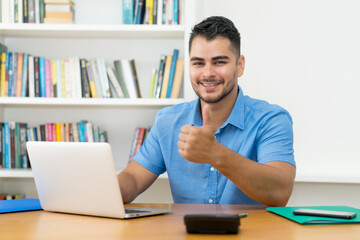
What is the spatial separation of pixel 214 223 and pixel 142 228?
197 millimetres

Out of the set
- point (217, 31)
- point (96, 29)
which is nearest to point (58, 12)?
point (96, 29)

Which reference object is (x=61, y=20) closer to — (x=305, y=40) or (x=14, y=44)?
(x=14, y=44)

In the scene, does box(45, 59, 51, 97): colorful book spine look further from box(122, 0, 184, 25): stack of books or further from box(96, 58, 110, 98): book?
box(122, 0, 184, 25): stack of books

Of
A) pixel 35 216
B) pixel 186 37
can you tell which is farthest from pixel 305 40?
pixel 35 216

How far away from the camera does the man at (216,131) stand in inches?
68.4

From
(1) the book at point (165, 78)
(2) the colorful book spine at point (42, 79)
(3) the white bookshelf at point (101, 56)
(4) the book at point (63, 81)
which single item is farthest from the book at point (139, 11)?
(2) the colorful book spine at point (42, 79)

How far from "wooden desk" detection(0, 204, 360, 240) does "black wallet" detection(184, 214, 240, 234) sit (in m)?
0.02

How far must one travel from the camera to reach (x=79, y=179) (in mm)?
1269

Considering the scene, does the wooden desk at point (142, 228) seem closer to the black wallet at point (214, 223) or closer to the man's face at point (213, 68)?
the black wallet at point (214, 223)

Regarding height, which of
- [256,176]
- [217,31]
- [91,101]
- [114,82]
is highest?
[217,31]

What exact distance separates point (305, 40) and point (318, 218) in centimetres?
179

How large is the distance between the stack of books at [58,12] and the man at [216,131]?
108cm

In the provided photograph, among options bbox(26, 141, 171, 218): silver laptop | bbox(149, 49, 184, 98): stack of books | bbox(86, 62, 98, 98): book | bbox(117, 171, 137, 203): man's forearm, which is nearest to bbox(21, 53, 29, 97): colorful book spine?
bbox(86, 62, 98, 98): book

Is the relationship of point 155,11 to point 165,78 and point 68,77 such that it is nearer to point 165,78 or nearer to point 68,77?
point 165,78
